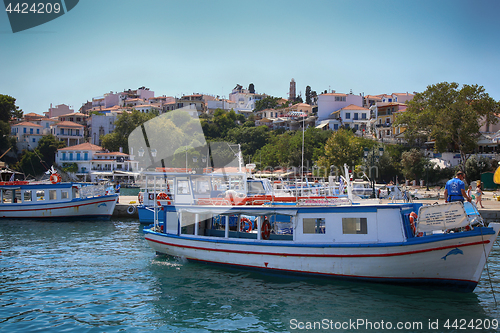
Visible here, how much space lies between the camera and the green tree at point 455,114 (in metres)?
37.1

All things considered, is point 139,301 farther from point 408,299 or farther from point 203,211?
point 408,299

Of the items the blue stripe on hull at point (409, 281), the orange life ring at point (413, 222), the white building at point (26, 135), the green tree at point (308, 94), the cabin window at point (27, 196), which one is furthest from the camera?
the green tree at point (308, 94)

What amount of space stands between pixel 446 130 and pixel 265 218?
105 ft

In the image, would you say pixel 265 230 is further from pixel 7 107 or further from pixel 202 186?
pixel 7 107

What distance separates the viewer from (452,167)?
40.3 metres

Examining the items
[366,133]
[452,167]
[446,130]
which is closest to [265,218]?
[446,130]

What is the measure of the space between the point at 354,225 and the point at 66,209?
20947 mm

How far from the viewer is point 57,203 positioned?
2542 cm

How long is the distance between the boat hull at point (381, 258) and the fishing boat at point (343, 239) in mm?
24

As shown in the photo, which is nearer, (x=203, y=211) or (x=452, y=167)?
(x=203, y=211)

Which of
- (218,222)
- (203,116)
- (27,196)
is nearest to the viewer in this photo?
(218,222)

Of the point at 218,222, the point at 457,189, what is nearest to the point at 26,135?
the point at 218,222

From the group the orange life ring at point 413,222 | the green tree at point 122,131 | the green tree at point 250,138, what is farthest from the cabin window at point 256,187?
the green tree at point 122,131
